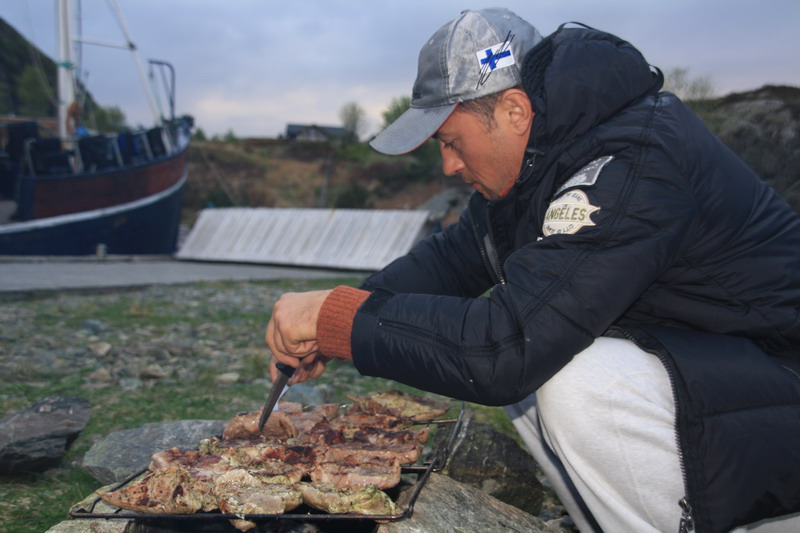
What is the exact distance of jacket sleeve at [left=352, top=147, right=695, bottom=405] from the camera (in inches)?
66.8

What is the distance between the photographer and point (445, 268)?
292 cm

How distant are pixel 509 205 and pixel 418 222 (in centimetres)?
1125

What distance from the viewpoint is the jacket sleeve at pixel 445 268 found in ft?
9.30

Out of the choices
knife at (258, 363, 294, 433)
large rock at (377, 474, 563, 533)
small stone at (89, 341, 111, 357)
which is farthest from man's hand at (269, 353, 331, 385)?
small stone at (89, 341, 111, 357)

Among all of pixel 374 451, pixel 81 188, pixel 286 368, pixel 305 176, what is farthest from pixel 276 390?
pixel 305 176

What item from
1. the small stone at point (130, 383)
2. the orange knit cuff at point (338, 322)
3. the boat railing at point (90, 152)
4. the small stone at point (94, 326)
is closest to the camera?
the orange knit cuff at point (338, 322)

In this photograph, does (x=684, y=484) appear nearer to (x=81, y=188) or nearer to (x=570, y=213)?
(x=570, y=213)

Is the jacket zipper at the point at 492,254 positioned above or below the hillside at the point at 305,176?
above

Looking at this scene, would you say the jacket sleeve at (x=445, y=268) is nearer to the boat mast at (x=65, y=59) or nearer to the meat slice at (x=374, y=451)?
the meat slice at (x=374, y=451)

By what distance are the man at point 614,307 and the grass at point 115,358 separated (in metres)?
1.35

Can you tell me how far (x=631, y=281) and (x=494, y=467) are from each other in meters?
1.16

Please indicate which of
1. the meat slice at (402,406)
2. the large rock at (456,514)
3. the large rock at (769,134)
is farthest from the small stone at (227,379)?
the large rock at (769,134)

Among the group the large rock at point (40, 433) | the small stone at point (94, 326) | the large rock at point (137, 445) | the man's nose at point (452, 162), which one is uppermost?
the man's nose at point (452, 162)

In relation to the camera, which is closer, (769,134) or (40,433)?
(40,433)
